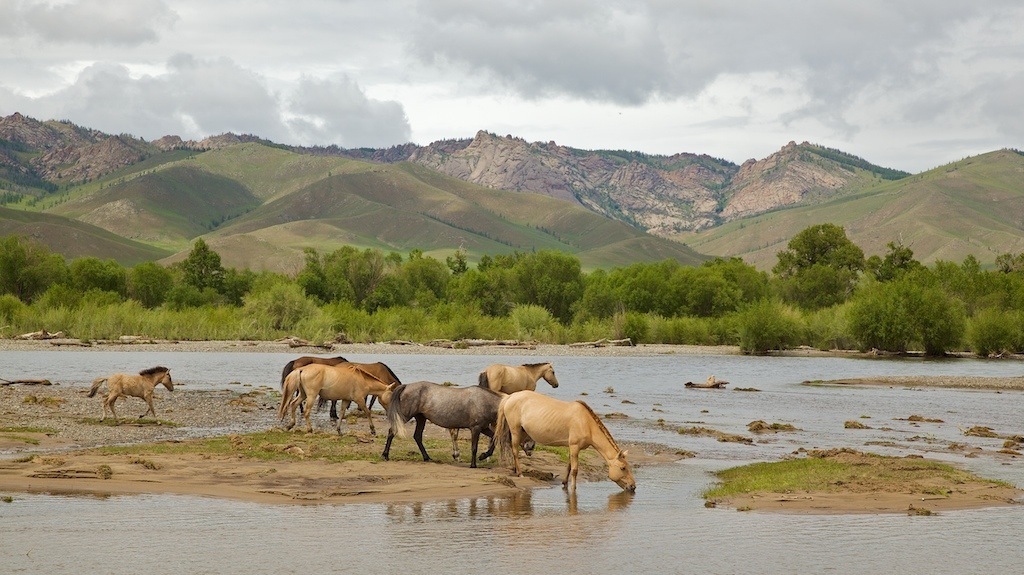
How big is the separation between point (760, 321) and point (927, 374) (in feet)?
77.4

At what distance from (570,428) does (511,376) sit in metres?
7.63

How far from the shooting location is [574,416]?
16766 millimetres

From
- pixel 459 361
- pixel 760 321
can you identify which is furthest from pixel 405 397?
pixel 760 321

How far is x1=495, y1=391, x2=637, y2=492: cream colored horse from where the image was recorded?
55.0 ft

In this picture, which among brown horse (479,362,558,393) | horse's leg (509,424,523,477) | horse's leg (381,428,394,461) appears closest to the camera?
horse's leg (509,424,523,477)

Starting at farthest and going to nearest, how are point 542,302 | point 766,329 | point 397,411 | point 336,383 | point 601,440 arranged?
1. point 542,302
2. point 766,329
3. point 336,383
4. point 397,411
5. point 601,440

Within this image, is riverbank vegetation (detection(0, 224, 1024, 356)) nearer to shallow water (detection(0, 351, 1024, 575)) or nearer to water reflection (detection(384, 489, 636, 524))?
shallow water (detection(0, 351, 1024, 575))

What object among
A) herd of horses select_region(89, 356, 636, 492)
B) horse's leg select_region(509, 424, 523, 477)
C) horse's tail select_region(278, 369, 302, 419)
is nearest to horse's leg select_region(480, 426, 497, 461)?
herd of horses select_region(89, 356, 636, 492)

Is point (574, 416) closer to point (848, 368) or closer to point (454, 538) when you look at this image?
point (454, 538)

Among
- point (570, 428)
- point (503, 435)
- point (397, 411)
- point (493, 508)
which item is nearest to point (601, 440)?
point (570, 428)

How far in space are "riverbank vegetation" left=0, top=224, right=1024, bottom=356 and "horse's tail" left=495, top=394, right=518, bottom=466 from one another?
63.6 meters

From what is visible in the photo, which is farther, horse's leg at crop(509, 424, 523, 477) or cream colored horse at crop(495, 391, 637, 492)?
horse's leg at crop(509, 424, 523, 477)

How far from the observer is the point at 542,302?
10881 centimetres

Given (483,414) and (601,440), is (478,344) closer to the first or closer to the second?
(483,414)
